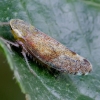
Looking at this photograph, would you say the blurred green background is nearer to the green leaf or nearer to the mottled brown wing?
the green leaf

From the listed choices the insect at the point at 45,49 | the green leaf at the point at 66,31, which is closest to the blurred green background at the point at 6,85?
the green leaf at the point at 66,31

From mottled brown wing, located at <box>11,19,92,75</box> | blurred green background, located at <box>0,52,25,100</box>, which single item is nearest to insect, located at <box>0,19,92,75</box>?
mottled brown wing, located at <box>11,19,92,75</box>

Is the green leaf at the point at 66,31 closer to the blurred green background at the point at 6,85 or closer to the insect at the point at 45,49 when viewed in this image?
the insect at the point at 45,49

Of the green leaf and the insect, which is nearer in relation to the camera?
the green leaf

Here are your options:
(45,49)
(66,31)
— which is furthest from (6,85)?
(66,31)

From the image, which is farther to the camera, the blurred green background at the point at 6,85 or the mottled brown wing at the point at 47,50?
the mottled brown wing at the point at 47,50
